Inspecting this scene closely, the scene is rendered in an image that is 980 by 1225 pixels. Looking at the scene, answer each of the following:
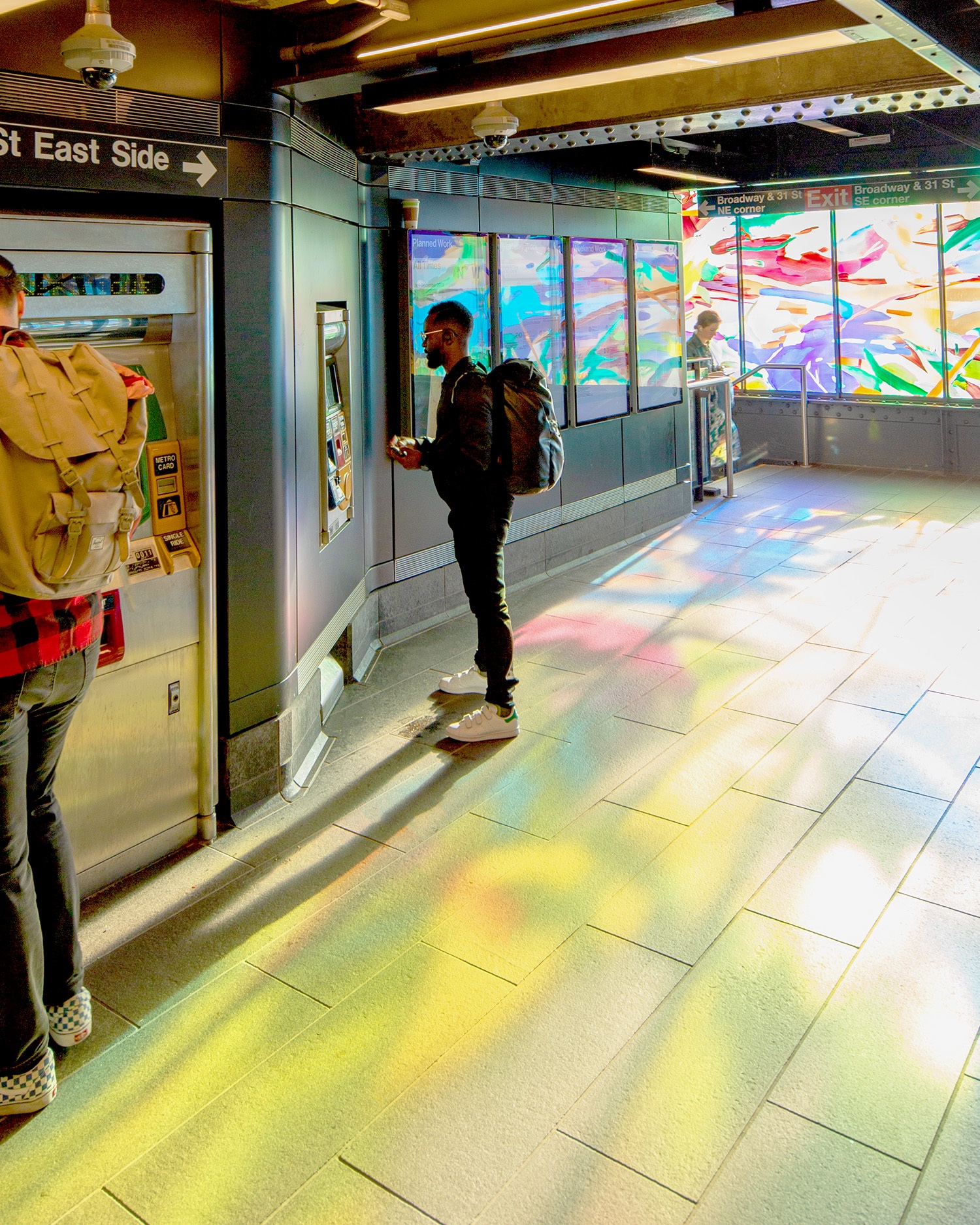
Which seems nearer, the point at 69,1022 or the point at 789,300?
the point at 69,1022

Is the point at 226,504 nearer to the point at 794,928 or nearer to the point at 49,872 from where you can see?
the point at 49,872

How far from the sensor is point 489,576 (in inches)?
178

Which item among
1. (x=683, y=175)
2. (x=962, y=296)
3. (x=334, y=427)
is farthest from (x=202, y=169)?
(x=962, y=296)

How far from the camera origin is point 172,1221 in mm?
2152

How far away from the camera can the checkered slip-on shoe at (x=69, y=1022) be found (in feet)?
8.74

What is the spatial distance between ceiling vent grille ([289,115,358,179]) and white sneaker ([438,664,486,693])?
90.8 inches

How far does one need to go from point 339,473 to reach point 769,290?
10596 millimetres

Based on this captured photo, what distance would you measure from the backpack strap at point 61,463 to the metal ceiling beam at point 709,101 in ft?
10.1

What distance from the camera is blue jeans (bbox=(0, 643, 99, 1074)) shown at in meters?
2.32

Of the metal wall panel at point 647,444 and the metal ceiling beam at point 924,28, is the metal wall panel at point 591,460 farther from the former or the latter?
the metal ceiling beam at point 924,28

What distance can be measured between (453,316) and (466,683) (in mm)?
1706

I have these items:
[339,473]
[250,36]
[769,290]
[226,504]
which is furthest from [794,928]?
[769,290]

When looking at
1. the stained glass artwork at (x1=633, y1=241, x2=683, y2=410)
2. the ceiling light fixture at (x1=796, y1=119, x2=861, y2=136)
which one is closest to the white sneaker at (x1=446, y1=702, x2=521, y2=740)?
the stained glass artwork at (x1=633, y1=241, x2=683, y2=410)

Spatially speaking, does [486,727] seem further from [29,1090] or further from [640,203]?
[640,203]
